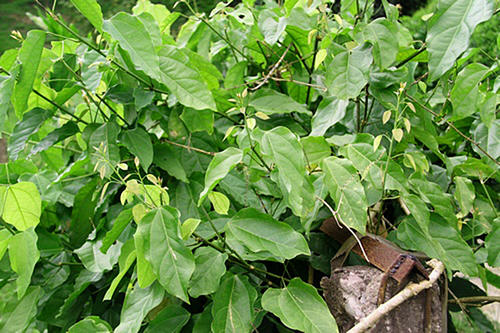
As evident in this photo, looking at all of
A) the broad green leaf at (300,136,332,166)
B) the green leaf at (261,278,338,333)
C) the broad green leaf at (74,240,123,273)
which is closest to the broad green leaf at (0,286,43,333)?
the broad green leaf at (74,240,123,273)

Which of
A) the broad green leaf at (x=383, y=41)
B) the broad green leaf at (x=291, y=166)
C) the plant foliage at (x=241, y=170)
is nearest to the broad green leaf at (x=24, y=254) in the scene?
the plant foliage at (x=241, y=170)

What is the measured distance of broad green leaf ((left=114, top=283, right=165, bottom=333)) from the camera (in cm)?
74

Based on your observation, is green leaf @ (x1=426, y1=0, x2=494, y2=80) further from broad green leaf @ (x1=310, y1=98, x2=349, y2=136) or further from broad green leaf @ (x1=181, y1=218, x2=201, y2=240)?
broad green leaf @ (x1=181, y1=218, x2=201, y2=240)

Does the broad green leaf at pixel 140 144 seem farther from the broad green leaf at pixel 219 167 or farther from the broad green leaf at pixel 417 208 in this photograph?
the broad green leaf at pixel 417 208

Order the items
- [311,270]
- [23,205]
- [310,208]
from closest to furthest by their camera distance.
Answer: [310,208] < [23,205] < [311,270]

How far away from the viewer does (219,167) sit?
0.75 m

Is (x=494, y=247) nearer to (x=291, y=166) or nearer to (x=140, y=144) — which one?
(x=291, y=166)

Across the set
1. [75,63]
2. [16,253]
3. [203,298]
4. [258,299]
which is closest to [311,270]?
[258,299]

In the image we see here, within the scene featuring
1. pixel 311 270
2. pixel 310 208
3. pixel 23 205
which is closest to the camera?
pixel 310 208

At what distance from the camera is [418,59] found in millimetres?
967

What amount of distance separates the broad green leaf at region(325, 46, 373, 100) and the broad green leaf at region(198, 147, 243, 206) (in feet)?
0.65

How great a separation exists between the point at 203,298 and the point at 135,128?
0.40m

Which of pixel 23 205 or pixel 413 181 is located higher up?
pixel 413 181

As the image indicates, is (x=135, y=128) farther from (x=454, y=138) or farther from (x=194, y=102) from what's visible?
(x=454, y=138)
